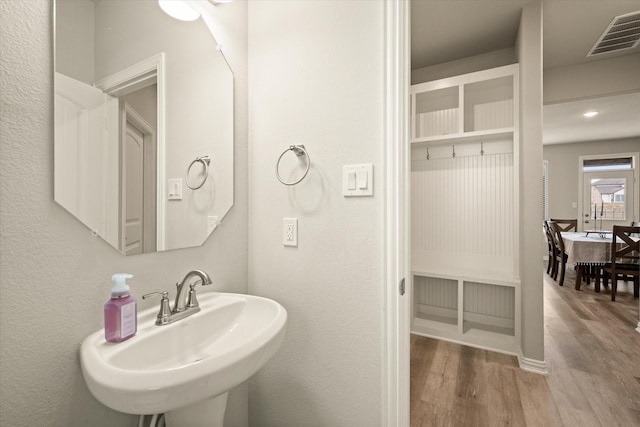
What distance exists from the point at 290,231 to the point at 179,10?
908 millimetres

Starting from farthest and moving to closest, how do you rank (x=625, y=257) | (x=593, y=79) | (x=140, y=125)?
(x=625, y=257) < (x=593, y=79) < (x=140, y=125)

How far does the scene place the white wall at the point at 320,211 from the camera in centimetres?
103

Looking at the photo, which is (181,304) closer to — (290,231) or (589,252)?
(290,231)

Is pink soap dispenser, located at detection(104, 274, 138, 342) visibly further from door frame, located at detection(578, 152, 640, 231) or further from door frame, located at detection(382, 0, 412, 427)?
door frame, located at detection(578, 152, 640, 231)

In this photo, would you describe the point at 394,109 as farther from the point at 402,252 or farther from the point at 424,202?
the point at 424,202

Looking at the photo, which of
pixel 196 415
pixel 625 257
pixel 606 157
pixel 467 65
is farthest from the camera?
pixel 606 157

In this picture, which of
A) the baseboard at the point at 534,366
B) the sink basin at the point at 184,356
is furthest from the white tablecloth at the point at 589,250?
the sink basin at the point at 184,356

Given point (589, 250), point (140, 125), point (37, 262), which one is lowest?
point (589, 250)

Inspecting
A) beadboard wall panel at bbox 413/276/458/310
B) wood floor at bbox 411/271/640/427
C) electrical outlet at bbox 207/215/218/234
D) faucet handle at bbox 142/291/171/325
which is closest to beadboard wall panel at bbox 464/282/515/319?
beadboard wall panel at bbox 413/276/458/310

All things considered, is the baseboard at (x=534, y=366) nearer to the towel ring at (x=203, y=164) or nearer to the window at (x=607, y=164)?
the towel ring at (x=203, y=164)

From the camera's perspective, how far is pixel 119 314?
2.45 feet

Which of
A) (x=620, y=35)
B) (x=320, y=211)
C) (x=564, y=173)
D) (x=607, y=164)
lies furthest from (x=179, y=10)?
(x=607, y=164)

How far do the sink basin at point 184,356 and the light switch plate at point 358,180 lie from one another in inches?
19.2

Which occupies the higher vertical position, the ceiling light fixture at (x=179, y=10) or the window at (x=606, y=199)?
the ceiling light fixture at (x=179, y=10)
